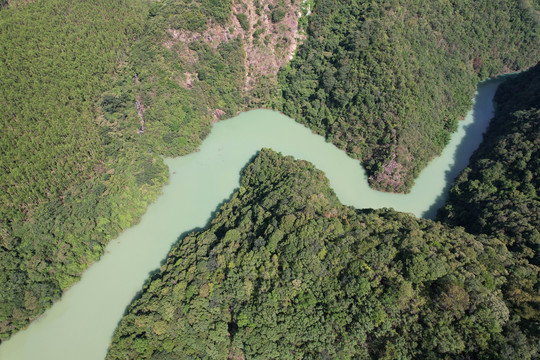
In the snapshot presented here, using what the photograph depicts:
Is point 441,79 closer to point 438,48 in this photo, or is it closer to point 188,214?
point 438,48

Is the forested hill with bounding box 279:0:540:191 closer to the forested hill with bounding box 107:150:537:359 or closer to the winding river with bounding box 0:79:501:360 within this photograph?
the winding river with bounding box 0:79:501:360

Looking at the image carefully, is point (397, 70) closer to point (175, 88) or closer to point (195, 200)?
point (175, 88)

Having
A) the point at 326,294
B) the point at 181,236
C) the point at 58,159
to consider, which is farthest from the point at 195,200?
the point at 326,294

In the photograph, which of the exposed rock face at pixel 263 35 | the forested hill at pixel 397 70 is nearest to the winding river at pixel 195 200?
the forested hill at pixel 397 70

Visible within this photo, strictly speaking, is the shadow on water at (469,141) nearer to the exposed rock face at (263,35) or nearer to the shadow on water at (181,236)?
the shadow on water at (181,236)

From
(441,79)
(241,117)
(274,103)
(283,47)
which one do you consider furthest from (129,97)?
(441,79)

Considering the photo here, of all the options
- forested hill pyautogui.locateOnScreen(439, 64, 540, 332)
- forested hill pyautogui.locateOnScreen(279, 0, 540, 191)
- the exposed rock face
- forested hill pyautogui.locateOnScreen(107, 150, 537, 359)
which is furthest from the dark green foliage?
forested hill pyautogui.locateOnScreen(439, 64, 540, 332)
